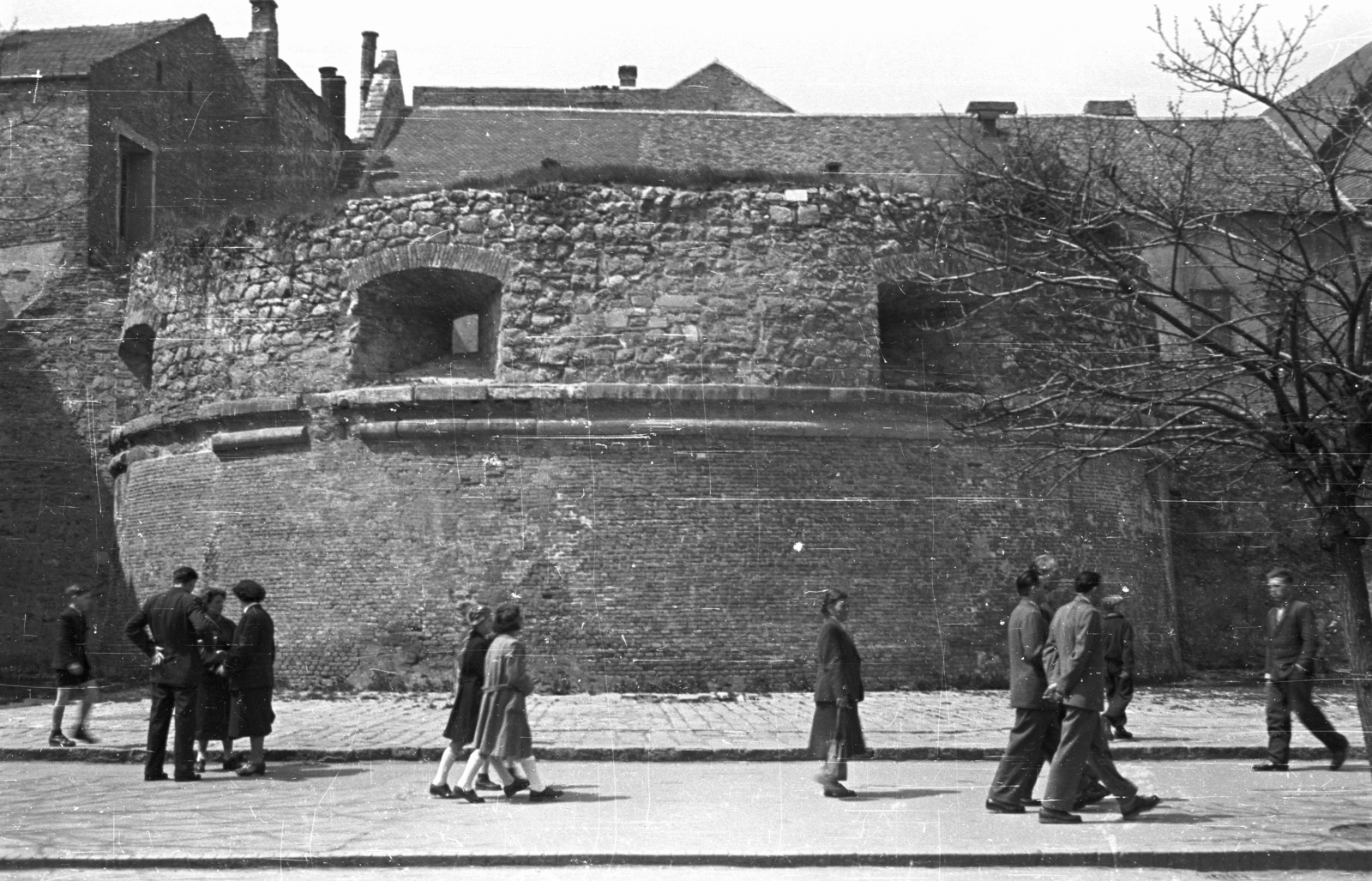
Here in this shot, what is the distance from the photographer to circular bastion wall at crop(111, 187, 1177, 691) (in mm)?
15547

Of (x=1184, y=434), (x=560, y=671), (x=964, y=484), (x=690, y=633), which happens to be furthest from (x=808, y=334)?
(x=1184, y=434)

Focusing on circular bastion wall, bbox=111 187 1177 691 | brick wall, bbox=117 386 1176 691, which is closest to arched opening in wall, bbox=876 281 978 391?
circular bastion wall, bbox=111 187 1177 691

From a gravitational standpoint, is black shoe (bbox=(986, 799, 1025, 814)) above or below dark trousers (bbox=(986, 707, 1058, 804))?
below

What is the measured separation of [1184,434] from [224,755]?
24.9ft

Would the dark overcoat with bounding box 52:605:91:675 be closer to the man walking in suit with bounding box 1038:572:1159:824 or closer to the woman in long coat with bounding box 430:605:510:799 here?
the woman in long coat with bounding box 430:605:510:799

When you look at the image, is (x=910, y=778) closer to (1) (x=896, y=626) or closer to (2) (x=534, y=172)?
(1) (x=896, y=626)

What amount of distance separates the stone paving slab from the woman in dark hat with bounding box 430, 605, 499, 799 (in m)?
0.20

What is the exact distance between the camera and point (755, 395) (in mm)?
15961

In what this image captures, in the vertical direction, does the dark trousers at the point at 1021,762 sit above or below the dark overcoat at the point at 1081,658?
below

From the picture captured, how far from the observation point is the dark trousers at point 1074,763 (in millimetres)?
8617

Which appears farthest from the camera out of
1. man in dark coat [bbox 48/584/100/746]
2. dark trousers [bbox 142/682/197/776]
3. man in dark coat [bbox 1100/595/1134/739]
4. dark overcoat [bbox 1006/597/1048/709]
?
man in dark coat [bbox 1100/595/1134/739]

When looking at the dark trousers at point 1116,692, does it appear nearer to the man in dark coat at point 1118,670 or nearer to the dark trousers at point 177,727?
the man in dark coat at point 1118,670

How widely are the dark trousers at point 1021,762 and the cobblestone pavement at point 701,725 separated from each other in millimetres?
2508

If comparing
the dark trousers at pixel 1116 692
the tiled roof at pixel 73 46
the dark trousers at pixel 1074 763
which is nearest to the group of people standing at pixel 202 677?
the dark trousers at pixel 1074 763
